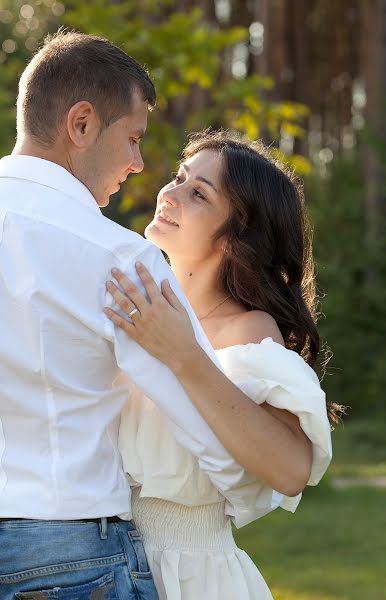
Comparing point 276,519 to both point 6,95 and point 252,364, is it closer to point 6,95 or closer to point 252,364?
point 6,95

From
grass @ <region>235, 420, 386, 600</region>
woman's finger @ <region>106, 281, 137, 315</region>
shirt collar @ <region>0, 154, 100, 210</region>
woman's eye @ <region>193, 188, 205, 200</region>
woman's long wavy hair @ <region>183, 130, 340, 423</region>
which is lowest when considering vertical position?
grass @ <region>235, 420, 386, 600</region>

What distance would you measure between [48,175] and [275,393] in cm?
70

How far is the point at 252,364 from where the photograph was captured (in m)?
2.69

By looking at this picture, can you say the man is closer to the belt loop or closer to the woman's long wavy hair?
the belt loop

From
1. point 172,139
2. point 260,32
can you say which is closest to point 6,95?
point 172,139

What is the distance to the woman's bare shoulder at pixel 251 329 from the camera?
287 centimetres

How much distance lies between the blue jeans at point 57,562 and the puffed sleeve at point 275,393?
36 centimetres

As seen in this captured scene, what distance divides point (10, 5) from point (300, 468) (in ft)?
30.5

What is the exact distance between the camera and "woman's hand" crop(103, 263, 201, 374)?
7.76 feet

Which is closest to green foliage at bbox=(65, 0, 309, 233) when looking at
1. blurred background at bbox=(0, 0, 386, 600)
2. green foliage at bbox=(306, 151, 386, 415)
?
blurred background at bbox=(0, 0, 386, 600)

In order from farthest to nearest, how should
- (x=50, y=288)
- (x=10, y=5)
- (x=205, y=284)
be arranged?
1. (x=10, y=5)
2. (x=205, y=284)
3. (x=50, y=288)

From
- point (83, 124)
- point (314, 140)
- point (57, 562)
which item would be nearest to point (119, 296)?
point (83, 124)

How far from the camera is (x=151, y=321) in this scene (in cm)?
240

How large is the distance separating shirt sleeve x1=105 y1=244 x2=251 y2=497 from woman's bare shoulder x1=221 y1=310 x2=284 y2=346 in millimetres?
405
